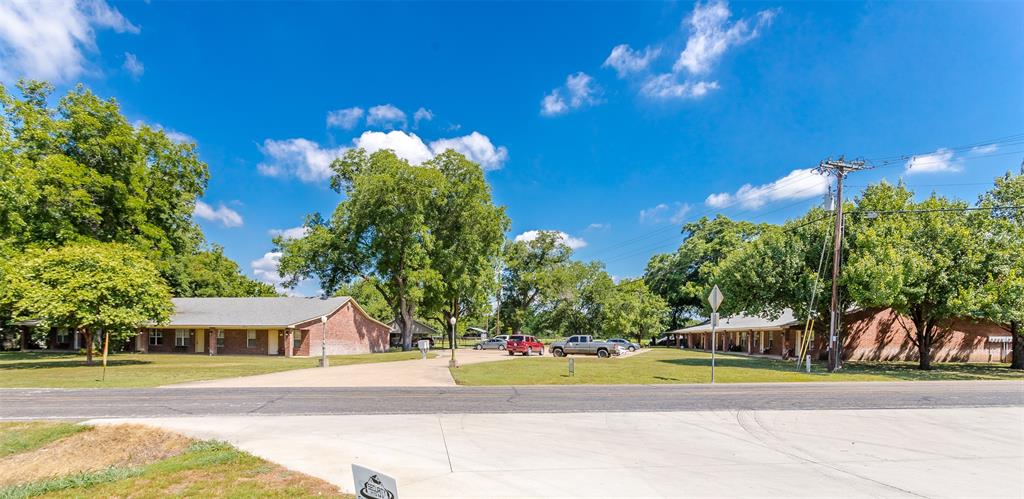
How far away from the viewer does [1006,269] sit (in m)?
23.8

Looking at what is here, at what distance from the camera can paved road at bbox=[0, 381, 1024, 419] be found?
1240 cm

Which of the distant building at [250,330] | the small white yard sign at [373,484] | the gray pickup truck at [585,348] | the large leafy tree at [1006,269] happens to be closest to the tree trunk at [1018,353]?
the large leafy tree at [1006,269]

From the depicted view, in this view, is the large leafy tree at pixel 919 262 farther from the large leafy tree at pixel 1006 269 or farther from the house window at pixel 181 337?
the house window at pixel 181 337

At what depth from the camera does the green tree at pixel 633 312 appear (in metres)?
65.1

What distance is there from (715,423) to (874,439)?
2630 millimetres

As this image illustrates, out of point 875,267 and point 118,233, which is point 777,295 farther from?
point 118,233

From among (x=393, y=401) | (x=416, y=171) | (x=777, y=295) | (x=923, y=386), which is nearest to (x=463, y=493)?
(x=393, y=401)

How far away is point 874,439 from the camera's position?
9.12 m

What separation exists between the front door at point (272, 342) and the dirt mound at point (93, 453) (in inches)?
1228

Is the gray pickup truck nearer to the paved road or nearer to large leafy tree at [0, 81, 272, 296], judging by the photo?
the paved road

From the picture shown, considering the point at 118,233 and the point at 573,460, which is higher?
the point at 118,233

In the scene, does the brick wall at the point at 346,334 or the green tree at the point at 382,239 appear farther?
the green tree at the point at 382,239

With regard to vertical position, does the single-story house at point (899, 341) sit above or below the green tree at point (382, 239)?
below

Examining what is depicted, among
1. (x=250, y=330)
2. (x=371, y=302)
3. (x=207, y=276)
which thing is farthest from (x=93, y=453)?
(x=371, y=302)
